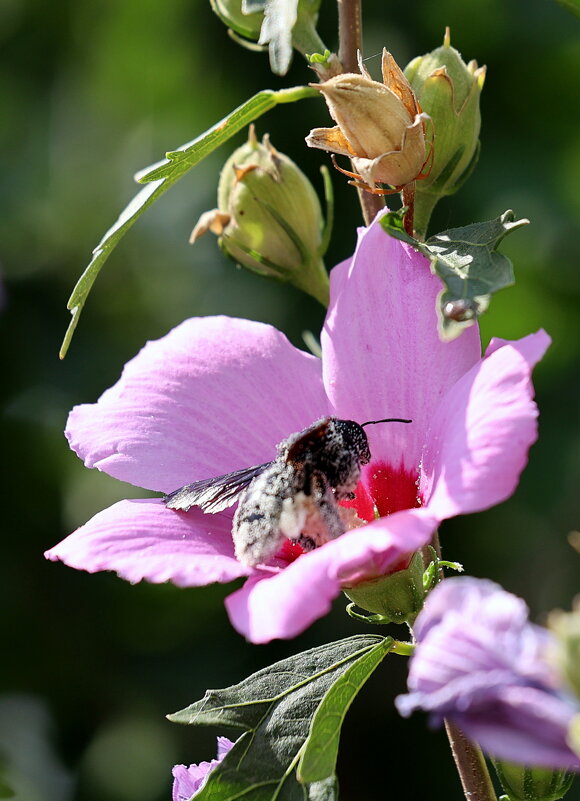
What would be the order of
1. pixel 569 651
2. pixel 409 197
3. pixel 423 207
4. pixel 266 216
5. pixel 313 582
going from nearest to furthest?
pixel 569 651, pixel 313 582, pixel 409 197, pixel 423 207, pixel 266 216

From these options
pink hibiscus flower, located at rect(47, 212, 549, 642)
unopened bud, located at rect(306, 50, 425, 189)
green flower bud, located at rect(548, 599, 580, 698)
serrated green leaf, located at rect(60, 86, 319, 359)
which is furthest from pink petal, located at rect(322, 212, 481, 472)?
green flower bud, located at rect(548, 599, 580, 698)

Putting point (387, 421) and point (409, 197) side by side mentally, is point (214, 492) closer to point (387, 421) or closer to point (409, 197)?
point (387, 421)

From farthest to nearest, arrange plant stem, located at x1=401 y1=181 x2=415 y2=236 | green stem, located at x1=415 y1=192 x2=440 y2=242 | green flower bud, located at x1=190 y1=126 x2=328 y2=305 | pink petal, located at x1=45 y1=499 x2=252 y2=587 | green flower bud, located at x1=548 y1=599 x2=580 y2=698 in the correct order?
1. green flower bud, located at x1=190 y1=126 x2=328 y2=305
2. green stem, located at x1=415 y1=192 x2=440 y2=242
3. plant stem, located at x1=401 y1=181 x2=415 y2=236
4. pink petal, located at x1=45 y1=499 x2=252 y2=587
5. green flower bud, located at x1=548 y1=599 x2=580 y2=698

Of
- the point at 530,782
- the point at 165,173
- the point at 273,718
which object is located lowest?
the point at 530,782

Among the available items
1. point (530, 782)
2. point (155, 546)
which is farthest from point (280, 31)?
point (530, 782)

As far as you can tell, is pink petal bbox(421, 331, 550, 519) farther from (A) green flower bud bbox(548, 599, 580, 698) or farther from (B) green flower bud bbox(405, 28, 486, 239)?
(B) green flower bud bbox(405, 28, 486, 239)

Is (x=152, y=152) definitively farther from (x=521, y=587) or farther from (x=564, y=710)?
(x=564, y=710)

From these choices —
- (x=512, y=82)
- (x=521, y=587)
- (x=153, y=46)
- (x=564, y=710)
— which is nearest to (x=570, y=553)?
(x=521, y=587)
